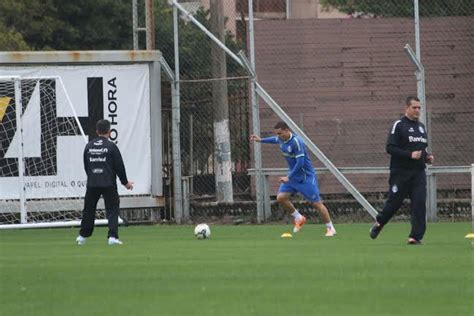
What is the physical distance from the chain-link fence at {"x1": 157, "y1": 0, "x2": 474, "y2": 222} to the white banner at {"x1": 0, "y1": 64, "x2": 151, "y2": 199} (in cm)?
87

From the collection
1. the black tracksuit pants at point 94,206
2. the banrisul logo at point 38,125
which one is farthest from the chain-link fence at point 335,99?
the black tracksuit pants at point 94,206

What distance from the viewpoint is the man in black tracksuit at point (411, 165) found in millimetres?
17000

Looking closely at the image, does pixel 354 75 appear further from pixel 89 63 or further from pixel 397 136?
pixel 397 136

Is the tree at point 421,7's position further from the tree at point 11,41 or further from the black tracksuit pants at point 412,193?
the tree at point 11,41

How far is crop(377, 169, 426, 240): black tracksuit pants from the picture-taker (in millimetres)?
17016

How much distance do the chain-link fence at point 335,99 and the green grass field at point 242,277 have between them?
662 cm

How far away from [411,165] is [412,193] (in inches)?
15.2

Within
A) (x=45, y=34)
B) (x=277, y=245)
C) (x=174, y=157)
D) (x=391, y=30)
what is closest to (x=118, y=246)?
(x=277, y=245)

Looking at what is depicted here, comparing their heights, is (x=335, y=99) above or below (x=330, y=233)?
above

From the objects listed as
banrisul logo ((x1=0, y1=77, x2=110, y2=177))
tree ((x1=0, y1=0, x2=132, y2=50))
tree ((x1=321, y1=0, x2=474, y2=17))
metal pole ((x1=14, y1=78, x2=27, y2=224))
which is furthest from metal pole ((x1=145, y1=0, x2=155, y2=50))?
tree ((x1=0, y1=0, x2=132, y2=50))

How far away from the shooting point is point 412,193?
1722 cm

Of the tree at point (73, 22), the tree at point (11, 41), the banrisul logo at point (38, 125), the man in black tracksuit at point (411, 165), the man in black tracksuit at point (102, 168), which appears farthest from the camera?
the tree at point (73, 22)

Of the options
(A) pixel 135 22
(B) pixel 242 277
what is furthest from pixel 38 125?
(B) pixel 242 277

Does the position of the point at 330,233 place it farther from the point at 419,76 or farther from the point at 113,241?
the point at 419,76
